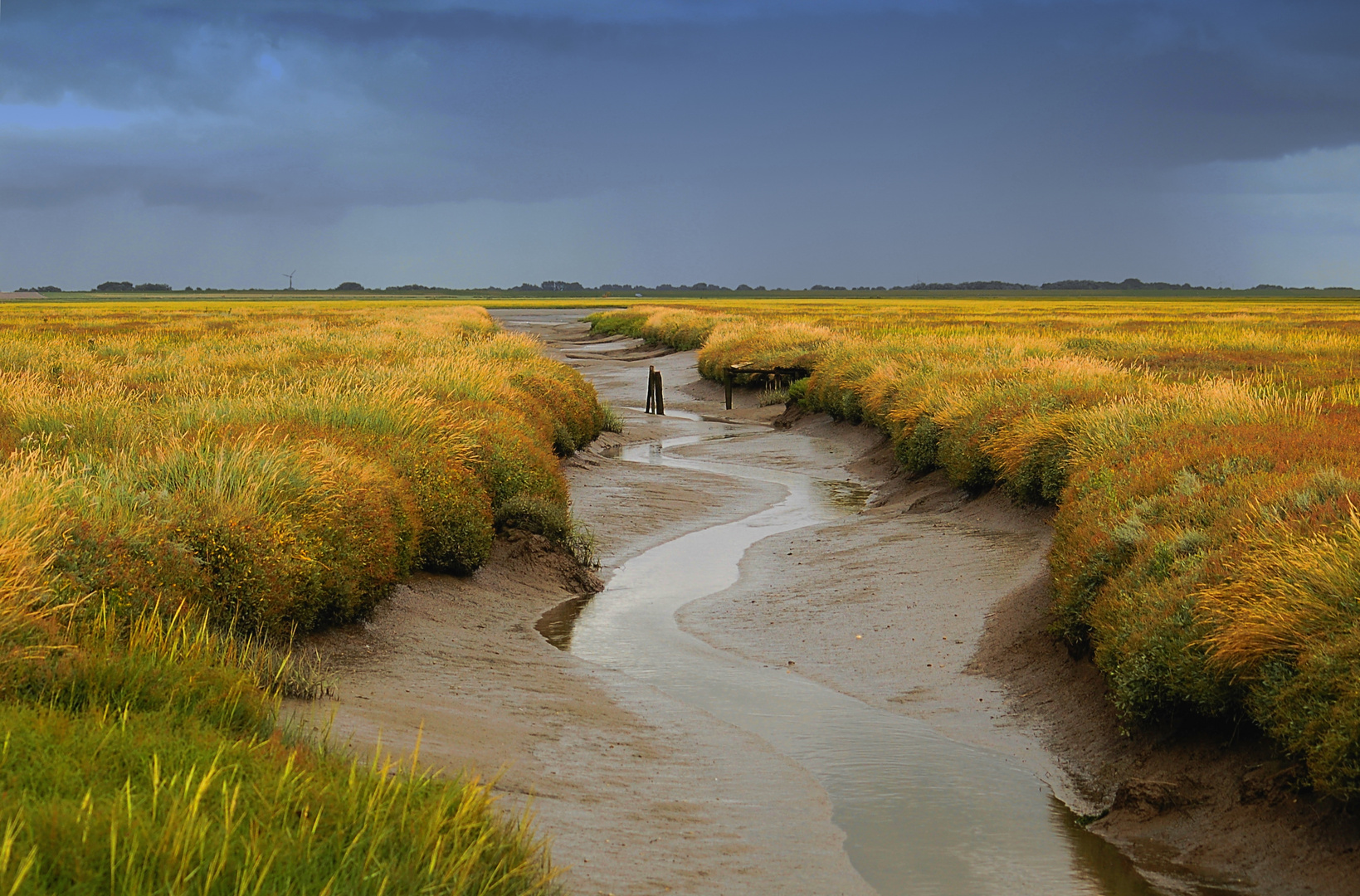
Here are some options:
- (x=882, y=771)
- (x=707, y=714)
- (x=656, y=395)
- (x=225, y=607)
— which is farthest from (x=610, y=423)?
(x=882, y=771)

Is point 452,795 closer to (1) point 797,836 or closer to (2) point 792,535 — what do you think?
(1) point 797,836

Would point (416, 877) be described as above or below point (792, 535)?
above

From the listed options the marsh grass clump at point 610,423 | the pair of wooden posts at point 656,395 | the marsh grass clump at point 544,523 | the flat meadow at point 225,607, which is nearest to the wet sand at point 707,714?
the marsh grass clump at point 544,523

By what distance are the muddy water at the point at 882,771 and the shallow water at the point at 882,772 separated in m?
0.01

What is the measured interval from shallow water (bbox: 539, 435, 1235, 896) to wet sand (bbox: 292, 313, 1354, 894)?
22cm

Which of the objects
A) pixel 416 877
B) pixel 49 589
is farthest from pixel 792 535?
pixel 416 877

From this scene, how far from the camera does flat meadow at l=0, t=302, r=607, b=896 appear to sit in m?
3.79

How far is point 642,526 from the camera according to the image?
17.8 meters

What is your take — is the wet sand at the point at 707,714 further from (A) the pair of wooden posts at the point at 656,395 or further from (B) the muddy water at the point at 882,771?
(A) the pair of wooden posts at the point at 656,395

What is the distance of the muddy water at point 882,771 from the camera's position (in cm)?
648

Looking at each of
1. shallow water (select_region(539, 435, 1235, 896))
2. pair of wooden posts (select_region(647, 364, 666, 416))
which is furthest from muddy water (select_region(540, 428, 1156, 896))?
pair of wooden posts (select_region(647, 364, 666, 416))

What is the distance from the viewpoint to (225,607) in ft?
25.8

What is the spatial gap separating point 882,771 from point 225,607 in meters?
4.67

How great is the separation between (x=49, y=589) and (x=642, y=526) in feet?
39.5
